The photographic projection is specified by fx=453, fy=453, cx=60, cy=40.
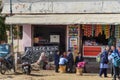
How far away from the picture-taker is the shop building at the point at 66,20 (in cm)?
2569

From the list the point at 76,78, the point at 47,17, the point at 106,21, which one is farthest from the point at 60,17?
the point at 76,78

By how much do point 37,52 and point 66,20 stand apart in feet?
10.7

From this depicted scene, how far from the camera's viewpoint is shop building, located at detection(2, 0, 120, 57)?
2569cm

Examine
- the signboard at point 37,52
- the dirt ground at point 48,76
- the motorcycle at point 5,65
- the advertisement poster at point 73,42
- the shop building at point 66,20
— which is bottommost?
the dirt ground at point 48,76

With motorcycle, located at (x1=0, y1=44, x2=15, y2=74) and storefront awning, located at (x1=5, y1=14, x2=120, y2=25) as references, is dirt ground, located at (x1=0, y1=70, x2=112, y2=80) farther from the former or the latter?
storefront awning, located at (x1=5, y1=14, x2=120, y2=25)

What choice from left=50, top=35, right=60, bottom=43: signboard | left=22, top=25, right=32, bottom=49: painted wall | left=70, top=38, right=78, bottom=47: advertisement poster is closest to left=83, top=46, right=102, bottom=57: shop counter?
left=70, top=38, right=78, bottom=47: advertisement poster

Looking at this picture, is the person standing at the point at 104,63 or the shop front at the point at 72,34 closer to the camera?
the person standing at the point at 104,63

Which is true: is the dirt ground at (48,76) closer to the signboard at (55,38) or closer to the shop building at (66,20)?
the shop building at (66,20)

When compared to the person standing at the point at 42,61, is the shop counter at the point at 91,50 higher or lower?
higher

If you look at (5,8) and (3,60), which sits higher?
(5,8)

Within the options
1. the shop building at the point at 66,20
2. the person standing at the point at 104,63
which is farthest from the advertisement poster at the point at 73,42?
the person standing at the point at 104,63

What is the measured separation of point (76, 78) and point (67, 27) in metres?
6.21

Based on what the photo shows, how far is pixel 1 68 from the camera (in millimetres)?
23188

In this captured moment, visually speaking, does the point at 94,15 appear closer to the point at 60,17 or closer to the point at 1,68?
the point at 60,17
